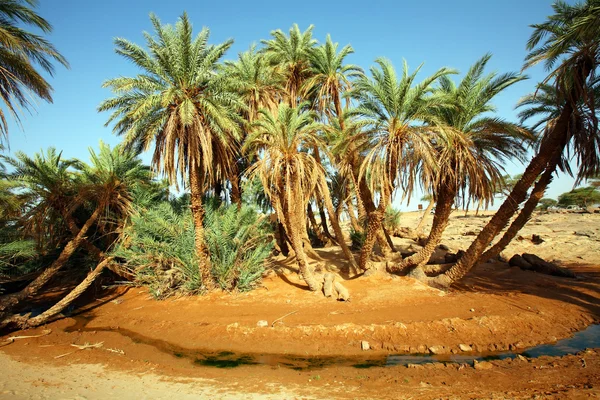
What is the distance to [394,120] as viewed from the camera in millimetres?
12562

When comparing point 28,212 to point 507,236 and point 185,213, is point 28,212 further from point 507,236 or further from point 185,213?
point 507,236

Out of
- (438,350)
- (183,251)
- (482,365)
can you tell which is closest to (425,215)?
(438,350)

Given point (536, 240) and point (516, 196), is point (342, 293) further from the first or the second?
point (536, 240)

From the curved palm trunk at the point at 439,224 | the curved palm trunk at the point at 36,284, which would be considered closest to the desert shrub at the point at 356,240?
the curved palm trunk at the point at 439,224

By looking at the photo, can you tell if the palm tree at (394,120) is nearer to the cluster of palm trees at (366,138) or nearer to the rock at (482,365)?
the cluster of palm trees at (366,138)

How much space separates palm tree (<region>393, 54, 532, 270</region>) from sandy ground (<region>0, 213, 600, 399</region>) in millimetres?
4064

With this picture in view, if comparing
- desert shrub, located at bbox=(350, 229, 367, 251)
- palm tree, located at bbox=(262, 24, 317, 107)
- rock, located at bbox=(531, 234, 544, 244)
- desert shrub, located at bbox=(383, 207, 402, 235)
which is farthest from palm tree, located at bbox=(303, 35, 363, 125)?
rock, located at bbox=(531, 234, 544, 244)

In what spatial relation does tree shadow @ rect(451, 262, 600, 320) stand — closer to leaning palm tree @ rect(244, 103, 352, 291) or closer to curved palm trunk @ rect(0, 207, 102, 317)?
leaning palm tree @ rect(244, 103, 352, 291)

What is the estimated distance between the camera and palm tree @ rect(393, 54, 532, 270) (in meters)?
12.2

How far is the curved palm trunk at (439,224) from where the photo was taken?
13.5m

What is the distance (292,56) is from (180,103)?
7.22 meters

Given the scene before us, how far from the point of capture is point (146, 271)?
15.4 m

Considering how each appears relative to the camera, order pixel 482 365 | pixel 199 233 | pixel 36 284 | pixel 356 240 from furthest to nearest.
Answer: pixel 356 240 → pixel 199 233 → pixel 36 284 → pixel 482 365

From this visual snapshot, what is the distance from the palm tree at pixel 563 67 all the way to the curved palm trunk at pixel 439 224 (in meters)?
1.33
